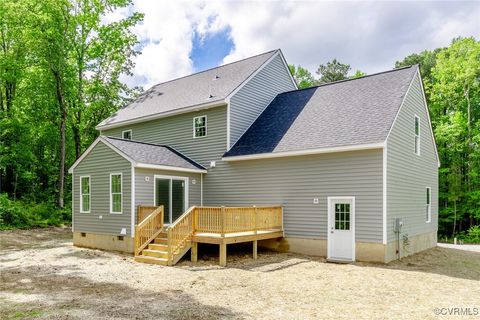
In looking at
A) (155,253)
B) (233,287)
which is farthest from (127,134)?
(233,287)

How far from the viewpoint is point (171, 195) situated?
14.2 meters

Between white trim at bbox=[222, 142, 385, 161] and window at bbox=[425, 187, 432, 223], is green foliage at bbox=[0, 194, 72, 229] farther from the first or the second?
window at bbox=[425, 187, 432, 223]

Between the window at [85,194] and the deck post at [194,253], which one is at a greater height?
the window at [85,194]

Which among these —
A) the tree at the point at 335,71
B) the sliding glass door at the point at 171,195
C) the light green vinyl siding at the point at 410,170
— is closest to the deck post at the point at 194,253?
the sliding glass door at the point at 171,195

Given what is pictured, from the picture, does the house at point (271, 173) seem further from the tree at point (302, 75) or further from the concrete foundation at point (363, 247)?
the tree at point (302, 75)

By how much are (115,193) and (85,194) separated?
6.90 feet

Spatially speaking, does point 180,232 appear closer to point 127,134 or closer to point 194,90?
point 194,90

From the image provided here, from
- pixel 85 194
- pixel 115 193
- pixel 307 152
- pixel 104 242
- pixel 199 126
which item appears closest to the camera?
pixel 307 152

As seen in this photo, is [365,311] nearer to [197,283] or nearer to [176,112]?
[197,283]

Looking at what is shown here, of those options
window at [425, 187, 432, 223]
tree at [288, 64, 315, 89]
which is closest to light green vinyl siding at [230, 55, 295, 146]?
window at [425, 187, 432, 223]

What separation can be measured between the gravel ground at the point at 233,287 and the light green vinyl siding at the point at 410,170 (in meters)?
1.64

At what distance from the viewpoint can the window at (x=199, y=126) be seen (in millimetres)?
15793

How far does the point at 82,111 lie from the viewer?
2592 centimetres

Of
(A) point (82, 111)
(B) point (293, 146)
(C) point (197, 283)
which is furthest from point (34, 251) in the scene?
→ (A) point (82, 111)
